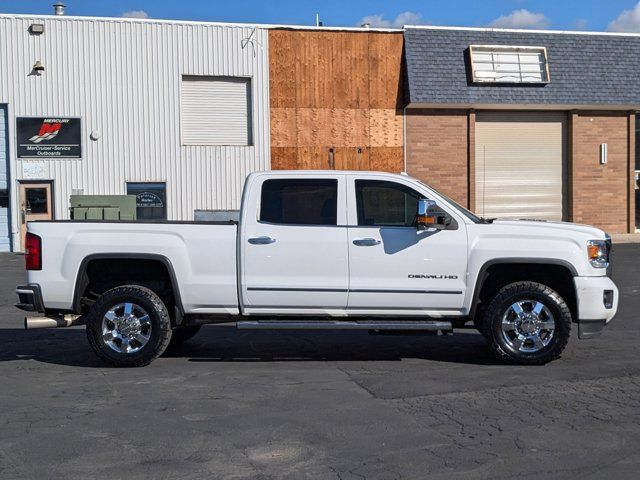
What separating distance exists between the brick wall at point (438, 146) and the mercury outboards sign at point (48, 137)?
10034mm

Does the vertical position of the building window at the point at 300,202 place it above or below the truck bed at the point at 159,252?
above

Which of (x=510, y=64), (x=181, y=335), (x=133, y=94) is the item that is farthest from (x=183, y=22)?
(x=181, y=335)

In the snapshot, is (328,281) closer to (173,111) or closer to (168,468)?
(168,468)

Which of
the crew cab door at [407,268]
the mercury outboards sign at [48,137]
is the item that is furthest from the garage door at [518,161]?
the crew cab door at [407,268]

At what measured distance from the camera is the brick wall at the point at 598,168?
90.1ft

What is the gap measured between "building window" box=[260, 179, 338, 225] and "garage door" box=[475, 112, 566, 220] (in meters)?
18.9

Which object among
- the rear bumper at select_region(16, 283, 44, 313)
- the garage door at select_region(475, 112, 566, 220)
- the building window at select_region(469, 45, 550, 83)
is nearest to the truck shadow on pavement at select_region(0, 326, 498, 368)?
the rear bumper at select_region(16, 283, 44, 313)

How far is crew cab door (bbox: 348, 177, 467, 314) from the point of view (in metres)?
8.38

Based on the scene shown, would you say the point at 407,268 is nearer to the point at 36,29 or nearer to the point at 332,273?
the point at 332,273

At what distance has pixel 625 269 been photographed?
19.0 m

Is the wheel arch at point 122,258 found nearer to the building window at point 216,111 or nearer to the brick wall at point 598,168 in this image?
the building window at point 216,111

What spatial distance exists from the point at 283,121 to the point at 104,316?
17.7 m

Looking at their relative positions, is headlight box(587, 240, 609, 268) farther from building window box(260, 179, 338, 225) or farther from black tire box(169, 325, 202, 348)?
black tire box(169, 325, 202, 348)

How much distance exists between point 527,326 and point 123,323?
4.04 metres
